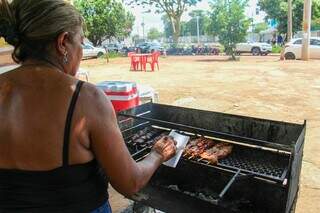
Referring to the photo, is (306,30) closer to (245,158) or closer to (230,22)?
(230,22)

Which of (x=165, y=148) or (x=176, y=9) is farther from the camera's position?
(x=176, y=9)

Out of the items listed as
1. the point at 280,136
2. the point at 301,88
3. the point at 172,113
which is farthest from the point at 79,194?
the point at 301,88

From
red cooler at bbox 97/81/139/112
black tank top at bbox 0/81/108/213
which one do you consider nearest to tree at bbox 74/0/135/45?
red cooler at bbox 97/81/139/112

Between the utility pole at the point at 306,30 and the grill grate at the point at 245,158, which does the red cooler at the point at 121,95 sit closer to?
the grill grate at the point at 245,158

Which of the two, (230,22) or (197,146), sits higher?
(230,22)

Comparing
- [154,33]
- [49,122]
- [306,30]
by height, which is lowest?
[49,122]

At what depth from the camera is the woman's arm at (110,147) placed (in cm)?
143

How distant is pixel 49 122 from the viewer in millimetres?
1396

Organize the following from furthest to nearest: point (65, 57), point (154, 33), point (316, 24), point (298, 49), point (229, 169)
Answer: point (154, 33), point (316, 24), point (298, 49), point (229, 169), point (65, 57)

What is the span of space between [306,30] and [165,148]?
2032 centimetres

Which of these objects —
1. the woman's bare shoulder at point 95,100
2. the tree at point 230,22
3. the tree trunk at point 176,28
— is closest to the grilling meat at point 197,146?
the woman's bare shoulder at point 95,100

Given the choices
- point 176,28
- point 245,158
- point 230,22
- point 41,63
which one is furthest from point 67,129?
point 176,28

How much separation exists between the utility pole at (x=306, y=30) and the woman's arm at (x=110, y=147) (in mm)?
20497

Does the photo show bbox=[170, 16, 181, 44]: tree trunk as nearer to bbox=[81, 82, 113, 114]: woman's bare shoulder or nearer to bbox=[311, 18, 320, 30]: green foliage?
bbox=[311, 18, 320, 30]: green foliage
